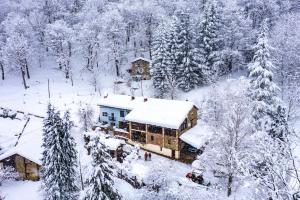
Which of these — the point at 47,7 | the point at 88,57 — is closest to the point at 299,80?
the point at 88,57

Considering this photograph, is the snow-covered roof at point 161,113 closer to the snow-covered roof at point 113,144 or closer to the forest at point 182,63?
the snow-covered roof at point 113,144

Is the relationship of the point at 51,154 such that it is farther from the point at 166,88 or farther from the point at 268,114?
the point at 166,88

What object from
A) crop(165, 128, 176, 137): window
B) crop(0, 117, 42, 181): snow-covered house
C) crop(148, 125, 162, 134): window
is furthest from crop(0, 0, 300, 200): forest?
crop(0, 117, 42, 181): snow-covered house

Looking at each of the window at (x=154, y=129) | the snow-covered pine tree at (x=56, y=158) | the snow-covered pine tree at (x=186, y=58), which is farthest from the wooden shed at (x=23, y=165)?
the snow-covered pine tree at (x=186, y=58)

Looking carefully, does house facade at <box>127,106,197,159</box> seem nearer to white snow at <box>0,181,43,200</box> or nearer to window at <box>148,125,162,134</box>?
window at <box>148,125,162,134</box>

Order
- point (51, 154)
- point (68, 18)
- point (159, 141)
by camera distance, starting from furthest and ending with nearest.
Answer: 1. point (68, 18)
2. point (159, 141)
3. point (51, 154)

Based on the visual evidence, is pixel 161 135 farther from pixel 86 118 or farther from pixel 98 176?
pixel 98 176
